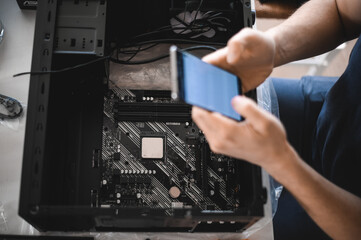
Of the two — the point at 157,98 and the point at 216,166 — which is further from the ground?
the point at 157,98

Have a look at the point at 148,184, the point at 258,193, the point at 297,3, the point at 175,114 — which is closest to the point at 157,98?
the point at 175,114

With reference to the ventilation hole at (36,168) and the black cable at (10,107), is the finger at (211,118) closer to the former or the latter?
Answer: the ventilation hole at (36,168)

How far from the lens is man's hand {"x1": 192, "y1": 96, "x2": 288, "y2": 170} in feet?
1.98

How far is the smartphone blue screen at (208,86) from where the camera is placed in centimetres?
61

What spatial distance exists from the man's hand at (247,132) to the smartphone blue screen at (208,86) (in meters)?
0.03

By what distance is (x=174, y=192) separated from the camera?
35.4 inches

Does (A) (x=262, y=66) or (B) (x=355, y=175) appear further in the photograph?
(B) (x=355, y=175)

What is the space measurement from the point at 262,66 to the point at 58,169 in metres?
0.55

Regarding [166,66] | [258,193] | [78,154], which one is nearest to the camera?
[258,193]

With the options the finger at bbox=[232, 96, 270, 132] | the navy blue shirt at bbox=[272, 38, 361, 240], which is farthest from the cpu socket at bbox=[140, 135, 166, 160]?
the navy blue shirt at bbox=[272, 38, 361, 240]

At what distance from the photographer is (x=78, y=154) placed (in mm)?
882

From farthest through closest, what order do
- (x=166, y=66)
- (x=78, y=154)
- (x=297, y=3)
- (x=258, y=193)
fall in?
(x=297, y=3) < (x=166, y=66) < (x=78, y=154) < (x=258, y=193)

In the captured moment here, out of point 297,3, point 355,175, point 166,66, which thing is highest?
point 297,3

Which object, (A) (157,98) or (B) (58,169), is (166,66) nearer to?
(A) (157,98)
